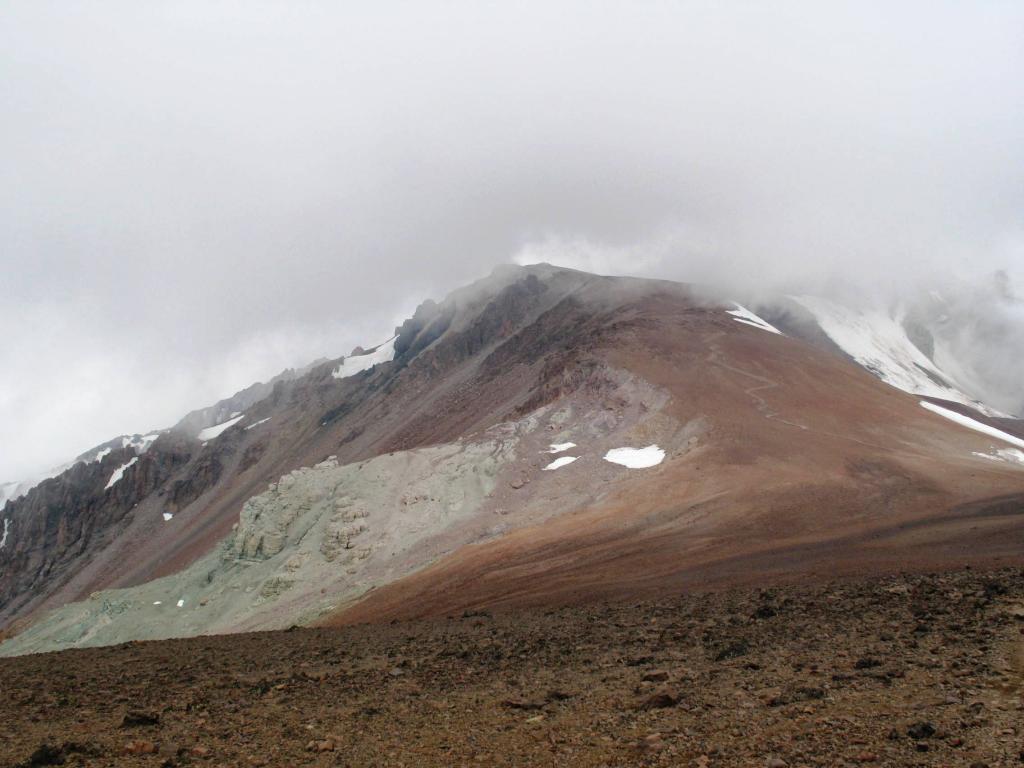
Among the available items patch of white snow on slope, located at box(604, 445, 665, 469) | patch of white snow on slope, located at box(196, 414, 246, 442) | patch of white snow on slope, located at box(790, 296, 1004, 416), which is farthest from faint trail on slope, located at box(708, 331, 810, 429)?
patch of white snow on slope, located at box(196, 414, 246, 442)

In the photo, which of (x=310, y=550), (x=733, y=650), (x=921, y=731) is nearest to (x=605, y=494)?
(x=310, y=550)

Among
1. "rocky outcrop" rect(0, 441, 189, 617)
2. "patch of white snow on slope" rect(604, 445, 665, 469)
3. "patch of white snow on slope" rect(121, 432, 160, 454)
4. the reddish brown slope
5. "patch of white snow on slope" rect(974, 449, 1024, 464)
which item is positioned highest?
"patch of white snow on slope" rect(121, 432, 160, 454)

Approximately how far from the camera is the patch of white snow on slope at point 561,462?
41781 millimetres

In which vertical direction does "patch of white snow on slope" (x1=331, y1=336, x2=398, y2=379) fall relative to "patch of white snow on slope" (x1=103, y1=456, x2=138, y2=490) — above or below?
above

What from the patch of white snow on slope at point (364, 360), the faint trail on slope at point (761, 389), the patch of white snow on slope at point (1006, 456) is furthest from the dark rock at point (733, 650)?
the patch of white snow on slope at point (364, 360)

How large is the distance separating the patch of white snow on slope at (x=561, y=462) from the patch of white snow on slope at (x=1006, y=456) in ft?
79.0

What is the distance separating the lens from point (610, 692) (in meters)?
10.7

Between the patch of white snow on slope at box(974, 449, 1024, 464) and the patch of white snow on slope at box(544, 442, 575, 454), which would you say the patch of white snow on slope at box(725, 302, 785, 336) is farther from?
the patch of white snow on slope at box(544, 442, 575, 454)

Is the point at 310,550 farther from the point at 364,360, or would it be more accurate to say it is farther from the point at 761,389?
the point at 364,360

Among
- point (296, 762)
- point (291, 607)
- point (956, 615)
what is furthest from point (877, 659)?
point (291, 607)

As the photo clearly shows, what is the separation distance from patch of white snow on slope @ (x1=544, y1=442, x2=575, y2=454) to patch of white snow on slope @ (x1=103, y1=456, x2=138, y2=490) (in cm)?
12255

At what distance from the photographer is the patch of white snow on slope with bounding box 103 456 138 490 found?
5518 inches

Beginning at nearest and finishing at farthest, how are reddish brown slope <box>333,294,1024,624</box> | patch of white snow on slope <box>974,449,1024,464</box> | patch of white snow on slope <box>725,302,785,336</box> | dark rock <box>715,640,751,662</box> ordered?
dark rock <box>715,640,751,662</box> < reddish brown slope <box>333,294,1024,624</box> < patch of white snow on slope <box>974,449,1024,464</box> < patch of white snow on slope <box>725,302,785,336</box>

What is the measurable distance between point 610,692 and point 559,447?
33860 millimetres
